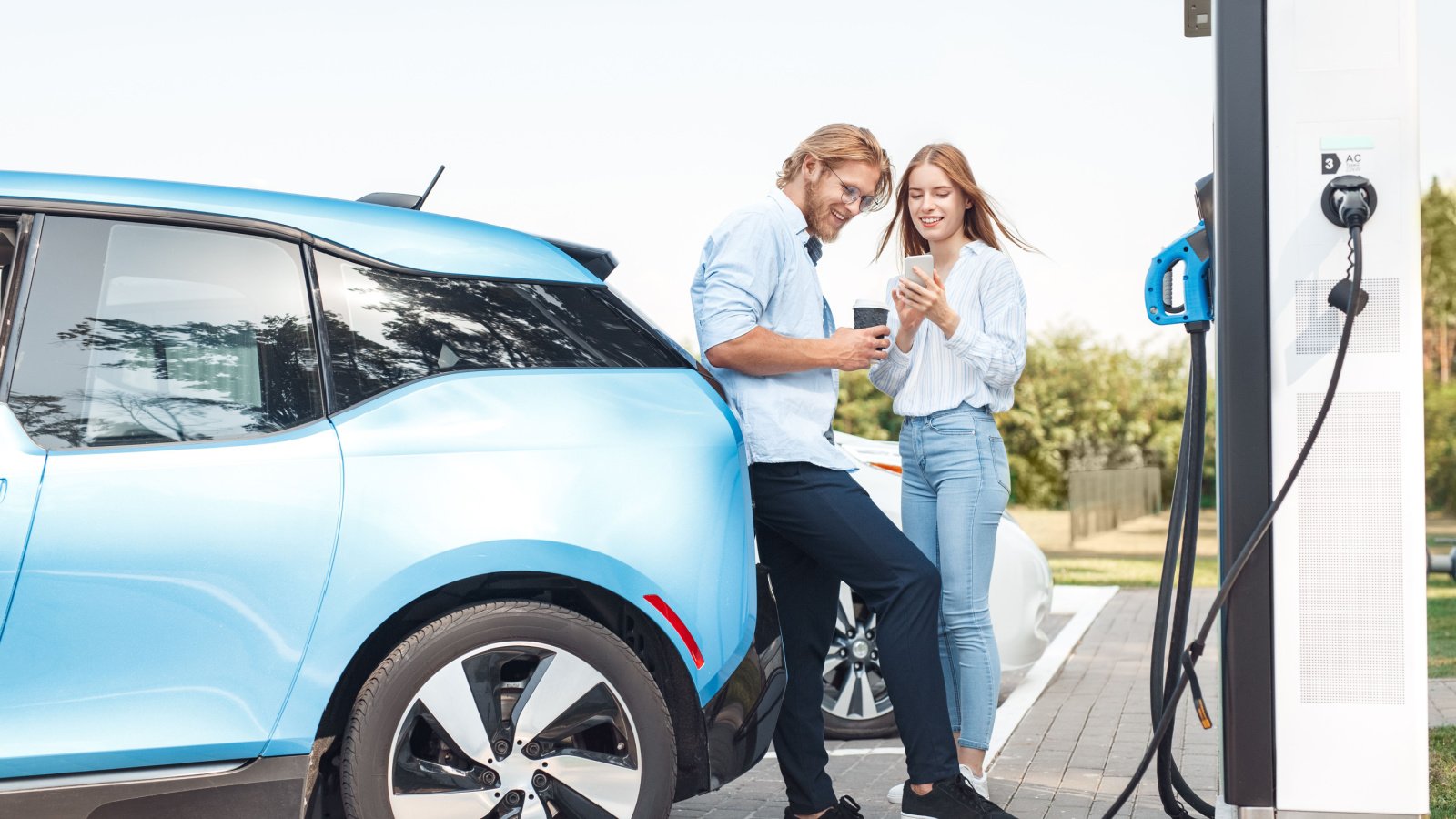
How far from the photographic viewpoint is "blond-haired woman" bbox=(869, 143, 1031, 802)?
12.8ft

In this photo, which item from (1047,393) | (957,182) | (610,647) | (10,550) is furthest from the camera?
(1047,393)

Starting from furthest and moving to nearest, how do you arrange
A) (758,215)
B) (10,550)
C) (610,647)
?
1. (758,215)
2. (610,647)
3. (10,550)

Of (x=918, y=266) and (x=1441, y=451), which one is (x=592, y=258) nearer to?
(x=918, y=266)

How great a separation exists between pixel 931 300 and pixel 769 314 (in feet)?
1.41

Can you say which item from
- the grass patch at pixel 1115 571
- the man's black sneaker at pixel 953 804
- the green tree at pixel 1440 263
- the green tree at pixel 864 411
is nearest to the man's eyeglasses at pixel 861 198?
the man's black sneaker at pixel 953 804

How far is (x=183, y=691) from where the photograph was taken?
8.98ft

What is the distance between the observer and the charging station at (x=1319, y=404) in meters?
3.09

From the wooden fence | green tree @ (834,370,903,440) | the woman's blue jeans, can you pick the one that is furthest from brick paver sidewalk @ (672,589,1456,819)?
green tree @ (834,370,903,440)

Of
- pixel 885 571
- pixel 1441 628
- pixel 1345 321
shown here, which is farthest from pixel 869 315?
pixel 1441 628

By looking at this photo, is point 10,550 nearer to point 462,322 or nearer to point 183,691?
point 183,691

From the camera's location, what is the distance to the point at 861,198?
3.78m

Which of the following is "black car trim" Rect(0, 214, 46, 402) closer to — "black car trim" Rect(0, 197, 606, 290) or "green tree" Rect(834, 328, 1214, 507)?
"black car trim" Rect(0, 197, 606, 290)

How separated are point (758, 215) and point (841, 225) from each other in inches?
12.0

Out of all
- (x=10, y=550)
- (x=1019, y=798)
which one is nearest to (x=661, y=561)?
(x=10, y=550)
